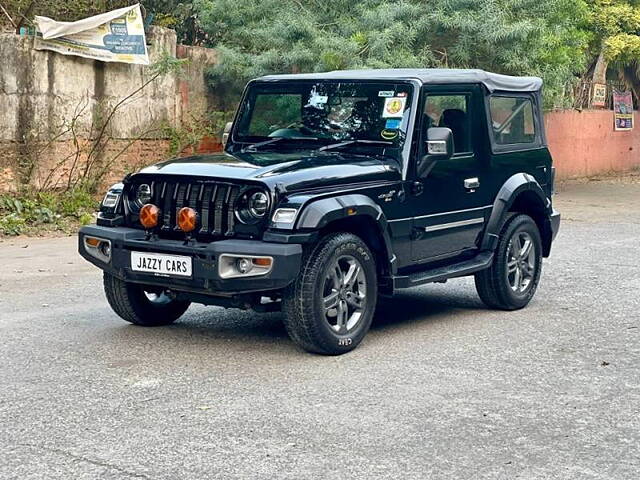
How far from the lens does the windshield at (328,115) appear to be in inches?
310

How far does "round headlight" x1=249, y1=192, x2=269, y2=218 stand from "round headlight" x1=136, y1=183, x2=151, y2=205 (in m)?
0.83

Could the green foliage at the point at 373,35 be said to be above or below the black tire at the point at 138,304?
above

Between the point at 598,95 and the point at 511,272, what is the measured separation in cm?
1686

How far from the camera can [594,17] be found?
72.8 ft

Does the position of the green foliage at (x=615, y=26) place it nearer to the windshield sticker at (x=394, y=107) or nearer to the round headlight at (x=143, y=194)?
the windshield sticker at (x=394, y=107)

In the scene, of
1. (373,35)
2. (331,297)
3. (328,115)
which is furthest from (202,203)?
(373,35)

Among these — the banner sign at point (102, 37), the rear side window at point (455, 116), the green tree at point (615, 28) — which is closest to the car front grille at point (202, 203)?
the rear side window at point (455, 116)

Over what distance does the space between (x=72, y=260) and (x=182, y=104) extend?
17.2 ft

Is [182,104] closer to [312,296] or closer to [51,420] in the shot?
[312,296]

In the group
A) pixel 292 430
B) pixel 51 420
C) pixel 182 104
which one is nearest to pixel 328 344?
pixel 292 430

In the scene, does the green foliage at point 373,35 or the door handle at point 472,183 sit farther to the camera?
the green foliage at point 373,35

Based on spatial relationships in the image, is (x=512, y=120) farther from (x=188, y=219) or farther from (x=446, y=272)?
(x=188, y=219)

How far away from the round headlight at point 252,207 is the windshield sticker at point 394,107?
56.1 inches

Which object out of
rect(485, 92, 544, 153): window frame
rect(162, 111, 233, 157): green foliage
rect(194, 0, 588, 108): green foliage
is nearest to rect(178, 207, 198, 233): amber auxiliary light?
rect(485, 92, 544, 153): window frame
